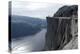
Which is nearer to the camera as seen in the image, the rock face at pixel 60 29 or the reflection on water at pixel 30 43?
the reflection on water at pixel 30 43

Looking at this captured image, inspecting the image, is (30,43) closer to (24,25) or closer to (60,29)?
(24,25)

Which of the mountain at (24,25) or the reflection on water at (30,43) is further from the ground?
the mountain at (24,25)

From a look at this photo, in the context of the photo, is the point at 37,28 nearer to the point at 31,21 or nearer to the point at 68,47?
the point at 31,21

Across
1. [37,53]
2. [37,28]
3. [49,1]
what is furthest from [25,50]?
[49,1]

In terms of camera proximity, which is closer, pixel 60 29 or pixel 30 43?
pixel 30 43

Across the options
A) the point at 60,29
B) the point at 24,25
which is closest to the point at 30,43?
the point at 24,25
